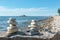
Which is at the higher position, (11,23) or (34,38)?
(11,23)

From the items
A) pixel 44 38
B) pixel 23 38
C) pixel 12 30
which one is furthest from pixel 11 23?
pixel 44 38

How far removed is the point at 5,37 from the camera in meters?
4.77

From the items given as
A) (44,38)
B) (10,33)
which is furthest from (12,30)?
(44,38)

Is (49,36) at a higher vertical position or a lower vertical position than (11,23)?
lower

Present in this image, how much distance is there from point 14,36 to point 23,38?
0.21 metres

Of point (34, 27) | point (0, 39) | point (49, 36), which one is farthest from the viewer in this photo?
point (34, 27)

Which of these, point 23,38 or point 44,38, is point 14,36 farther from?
point 44,38

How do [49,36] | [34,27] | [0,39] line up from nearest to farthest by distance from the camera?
[0,39] → [49,36] → [34,27]

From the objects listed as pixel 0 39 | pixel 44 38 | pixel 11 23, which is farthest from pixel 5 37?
pixel 44 38

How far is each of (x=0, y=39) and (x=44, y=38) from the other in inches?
38.9

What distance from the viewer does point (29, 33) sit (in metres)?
5.16

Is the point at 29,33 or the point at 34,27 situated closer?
the point at 29,33

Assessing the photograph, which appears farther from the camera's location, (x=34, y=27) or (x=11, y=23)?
(x=34, y=27)

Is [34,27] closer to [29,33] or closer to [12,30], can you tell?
[29,33]
